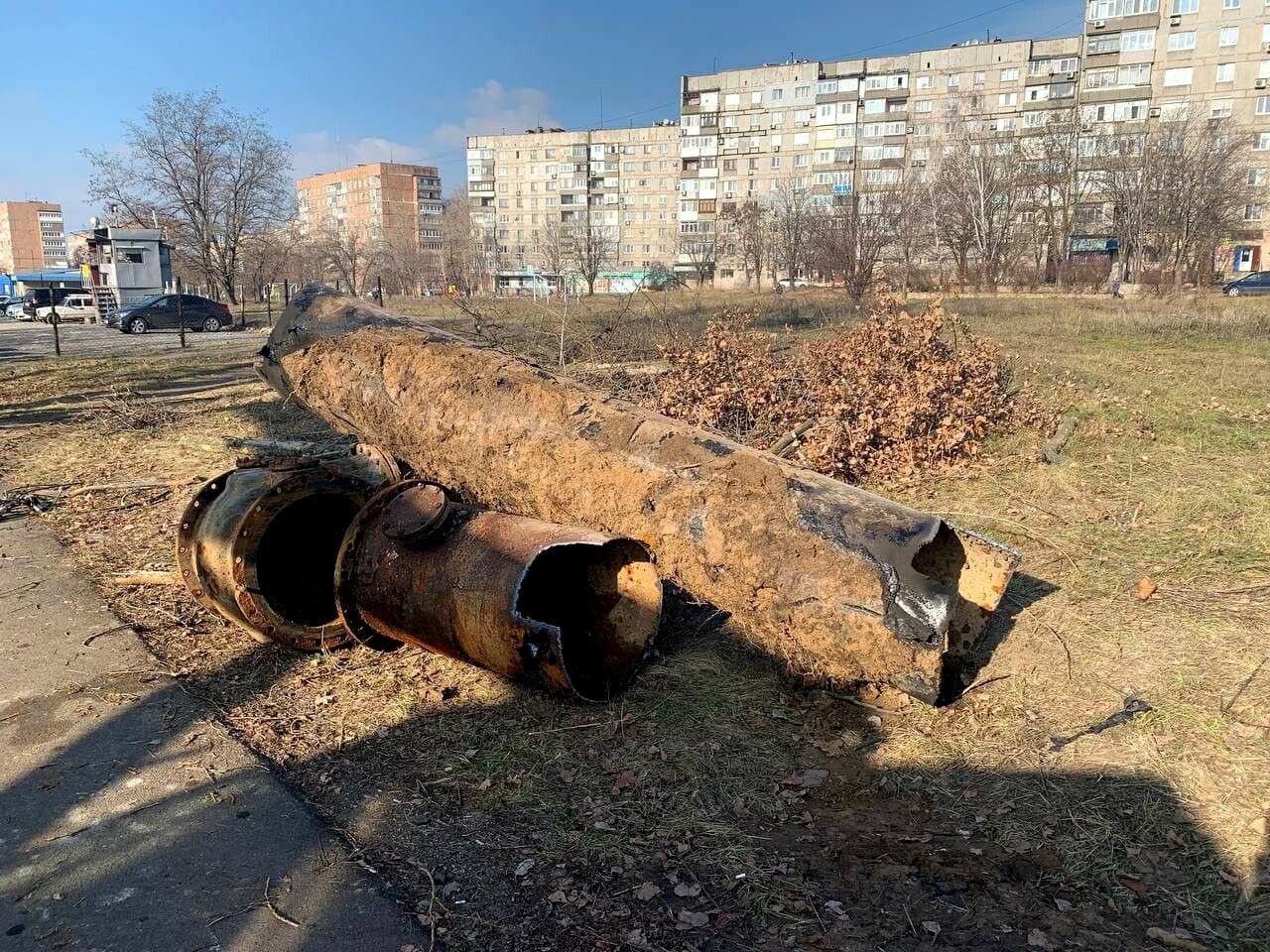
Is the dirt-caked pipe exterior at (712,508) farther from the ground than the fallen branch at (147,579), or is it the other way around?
the dirt-caked pipe exterior at (712,508)

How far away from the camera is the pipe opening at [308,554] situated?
14.4 ft

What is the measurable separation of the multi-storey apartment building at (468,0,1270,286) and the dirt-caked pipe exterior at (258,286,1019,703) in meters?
54.1

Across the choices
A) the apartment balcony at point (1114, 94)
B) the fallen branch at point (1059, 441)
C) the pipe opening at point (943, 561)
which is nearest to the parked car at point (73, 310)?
the fallen branch at point (1059, 441)

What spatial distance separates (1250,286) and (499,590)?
1726 inches

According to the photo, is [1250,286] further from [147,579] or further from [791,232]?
[147,579]

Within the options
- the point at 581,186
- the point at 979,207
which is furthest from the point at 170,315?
the point at 581,186

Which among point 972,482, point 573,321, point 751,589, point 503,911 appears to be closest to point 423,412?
point 751,589

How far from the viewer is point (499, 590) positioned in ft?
10.7

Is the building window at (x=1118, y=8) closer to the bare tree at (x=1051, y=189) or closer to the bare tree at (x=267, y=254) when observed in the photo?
the bare tree at (x=1051, y=189)

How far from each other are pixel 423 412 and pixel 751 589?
2.31 m

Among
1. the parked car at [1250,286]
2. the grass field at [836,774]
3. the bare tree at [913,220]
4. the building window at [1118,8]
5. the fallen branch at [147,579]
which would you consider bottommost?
the grass field at [836,774]

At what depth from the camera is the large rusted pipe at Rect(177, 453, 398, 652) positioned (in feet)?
12.8

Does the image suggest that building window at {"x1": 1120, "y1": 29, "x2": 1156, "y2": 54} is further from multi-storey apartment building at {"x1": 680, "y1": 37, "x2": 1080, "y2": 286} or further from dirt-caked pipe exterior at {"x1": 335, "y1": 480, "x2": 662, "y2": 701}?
dirt-caked pipe exterior at {"x1": 335, "y1": 480, "x2": 662, "y2": 701}

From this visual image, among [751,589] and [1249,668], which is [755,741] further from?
[1249,668]
